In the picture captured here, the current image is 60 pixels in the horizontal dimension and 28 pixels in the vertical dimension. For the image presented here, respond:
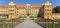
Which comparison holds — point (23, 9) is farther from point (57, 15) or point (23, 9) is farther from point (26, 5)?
point (57, 15)

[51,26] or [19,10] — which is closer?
[51,26]

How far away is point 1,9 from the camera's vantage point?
7544 centimetres

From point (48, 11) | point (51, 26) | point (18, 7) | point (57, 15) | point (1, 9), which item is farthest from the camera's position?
point (18, 7)

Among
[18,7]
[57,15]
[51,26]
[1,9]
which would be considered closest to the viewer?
[51,26]

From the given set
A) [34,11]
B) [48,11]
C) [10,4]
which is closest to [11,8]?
[10,4]

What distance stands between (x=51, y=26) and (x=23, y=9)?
6740 centimetres

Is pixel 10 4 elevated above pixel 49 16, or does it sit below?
above

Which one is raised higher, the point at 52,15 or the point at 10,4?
the point at 10,4

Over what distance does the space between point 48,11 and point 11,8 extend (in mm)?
14156

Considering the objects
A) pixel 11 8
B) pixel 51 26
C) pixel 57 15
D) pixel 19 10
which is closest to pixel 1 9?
pixel 19 10

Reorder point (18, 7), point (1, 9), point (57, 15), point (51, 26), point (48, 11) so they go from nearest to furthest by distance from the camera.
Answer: point (51, 26)
point (57, 15)
point (48, 11)
point (1, 9)
point (18, 7)

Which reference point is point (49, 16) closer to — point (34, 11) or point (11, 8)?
point (11, 8)

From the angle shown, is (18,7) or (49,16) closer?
(49,16)

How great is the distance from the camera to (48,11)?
60.8 meters
